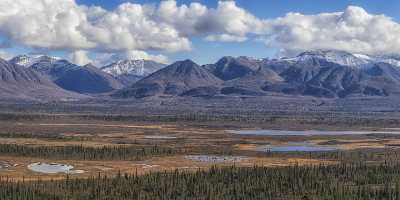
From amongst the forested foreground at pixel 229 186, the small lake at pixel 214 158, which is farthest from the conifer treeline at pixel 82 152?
the forested foreground at pixel 229 186

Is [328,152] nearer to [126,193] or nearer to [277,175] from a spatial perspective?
[277,175]

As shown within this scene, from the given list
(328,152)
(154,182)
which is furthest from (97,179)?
(328,152)

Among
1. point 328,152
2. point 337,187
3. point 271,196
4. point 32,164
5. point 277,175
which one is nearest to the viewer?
point 271,196

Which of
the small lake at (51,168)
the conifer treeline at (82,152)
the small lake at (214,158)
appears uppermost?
the conifer treeline at (82,152)

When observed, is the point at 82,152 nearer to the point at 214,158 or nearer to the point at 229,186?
the point at 214,158

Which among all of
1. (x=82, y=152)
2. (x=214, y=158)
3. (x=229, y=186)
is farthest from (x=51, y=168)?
(x=229, y=186)

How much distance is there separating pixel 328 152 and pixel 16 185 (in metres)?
97.8

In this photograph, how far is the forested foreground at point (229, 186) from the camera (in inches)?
4141

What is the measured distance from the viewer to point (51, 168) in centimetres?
14512

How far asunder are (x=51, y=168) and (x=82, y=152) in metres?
25.9

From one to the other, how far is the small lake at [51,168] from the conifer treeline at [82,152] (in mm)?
12738

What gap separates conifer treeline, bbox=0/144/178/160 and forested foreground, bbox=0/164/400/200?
38.5 metres

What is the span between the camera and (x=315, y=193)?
109250mm

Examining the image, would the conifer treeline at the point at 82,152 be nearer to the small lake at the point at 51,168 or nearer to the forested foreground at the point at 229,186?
the small lake at the point at 51,168
